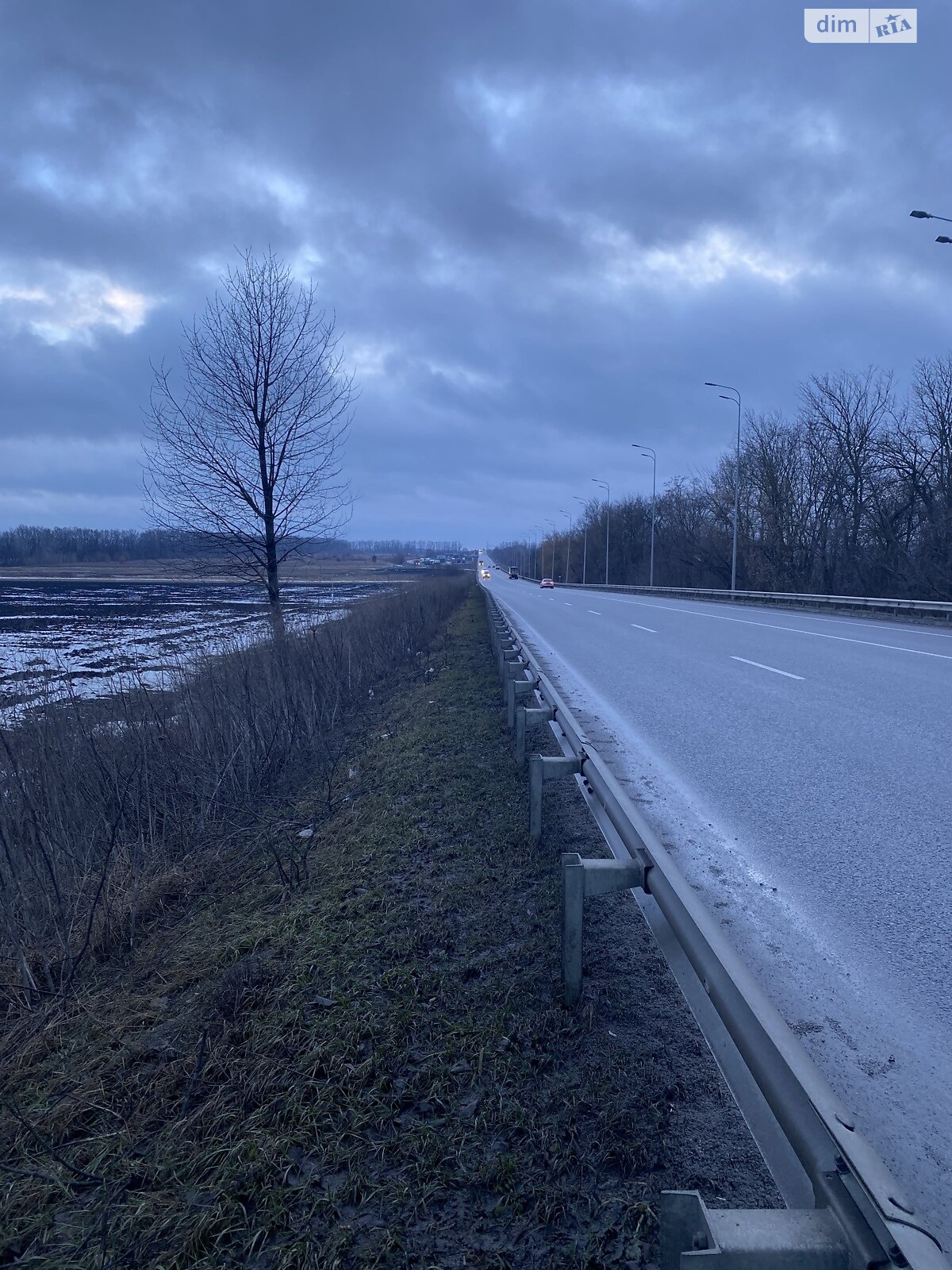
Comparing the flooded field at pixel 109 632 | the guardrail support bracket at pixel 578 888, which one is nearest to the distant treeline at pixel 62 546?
the flooded field at pixel 109 632

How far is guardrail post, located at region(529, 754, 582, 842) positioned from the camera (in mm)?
5508

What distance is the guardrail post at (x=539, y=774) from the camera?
5508 mm

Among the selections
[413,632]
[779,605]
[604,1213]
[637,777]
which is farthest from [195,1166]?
[779,605]

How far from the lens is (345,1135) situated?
2.96 metres

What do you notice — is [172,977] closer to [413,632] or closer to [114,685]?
[114,685]

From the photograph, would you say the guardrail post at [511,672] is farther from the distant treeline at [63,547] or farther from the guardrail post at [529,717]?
the distant treeline at [63,547]

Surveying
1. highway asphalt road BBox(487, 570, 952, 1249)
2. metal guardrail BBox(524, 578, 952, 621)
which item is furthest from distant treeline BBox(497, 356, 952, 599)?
highway asphalt road BBox(487, 570, 952, 1249)

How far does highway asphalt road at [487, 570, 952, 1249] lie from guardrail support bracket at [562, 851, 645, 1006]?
800 millimetres

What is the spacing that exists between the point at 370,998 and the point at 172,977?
1.45 meters

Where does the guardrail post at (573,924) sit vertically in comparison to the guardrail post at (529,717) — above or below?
below

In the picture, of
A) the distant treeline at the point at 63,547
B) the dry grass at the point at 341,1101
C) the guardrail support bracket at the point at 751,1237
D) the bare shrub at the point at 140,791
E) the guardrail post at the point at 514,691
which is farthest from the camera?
the distant treeline at the point at 63,547

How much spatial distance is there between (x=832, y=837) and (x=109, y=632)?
762 inches

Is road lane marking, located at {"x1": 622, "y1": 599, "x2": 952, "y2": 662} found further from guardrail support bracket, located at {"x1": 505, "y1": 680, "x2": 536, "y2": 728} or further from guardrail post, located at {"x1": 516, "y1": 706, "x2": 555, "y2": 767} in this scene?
guardrail post, located at {"x1": 516, "y1": 706, "x2": 555, "y2": 767}

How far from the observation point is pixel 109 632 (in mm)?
20875
